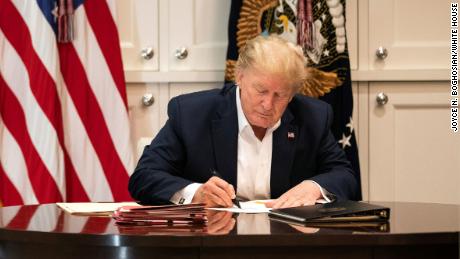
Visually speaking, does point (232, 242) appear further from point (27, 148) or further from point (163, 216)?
point (27, 148)

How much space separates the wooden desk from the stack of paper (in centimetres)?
7

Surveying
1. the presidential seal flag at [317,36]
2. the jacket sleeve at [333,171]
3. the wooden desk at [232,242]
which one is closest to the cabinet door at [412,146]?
the presidential seal flag at [317,36]

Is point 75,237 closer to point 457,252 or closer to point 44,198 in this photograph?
point 457,252

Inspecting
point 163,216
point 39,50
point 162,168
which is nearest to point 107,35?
point 39,50

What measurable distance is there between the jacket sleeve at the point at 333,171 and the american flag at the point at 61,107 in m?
1.34

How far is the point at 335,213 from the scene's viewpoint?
2.41 meters

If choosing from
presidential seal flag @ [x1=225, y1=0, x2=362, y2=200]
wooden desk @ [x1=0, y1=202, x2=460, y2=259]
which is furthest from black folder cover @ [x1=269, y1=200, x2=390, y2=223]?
presidential seal flag @ [x1=225, y1=0, x2=362, y2=200]

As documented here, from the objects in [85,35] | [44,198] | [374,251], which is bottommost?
[44,198]

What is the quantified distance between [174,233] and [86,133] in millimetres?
2167

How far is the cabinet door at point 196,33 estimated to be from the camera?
14.5 feet

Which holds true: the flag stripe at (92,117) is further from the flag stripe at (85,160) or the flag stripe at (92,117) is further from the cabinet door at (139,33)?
the cabinet door at (139,33)

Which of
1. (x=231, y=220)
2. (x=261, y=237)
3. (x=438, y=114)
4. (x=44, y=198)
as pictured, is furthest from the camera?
(x=438, y=114)

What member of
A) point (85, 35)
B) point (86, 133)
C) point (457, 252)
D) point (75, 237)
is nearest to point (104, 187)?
point (86, 133)

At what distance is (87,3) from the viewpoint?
4.25 m
